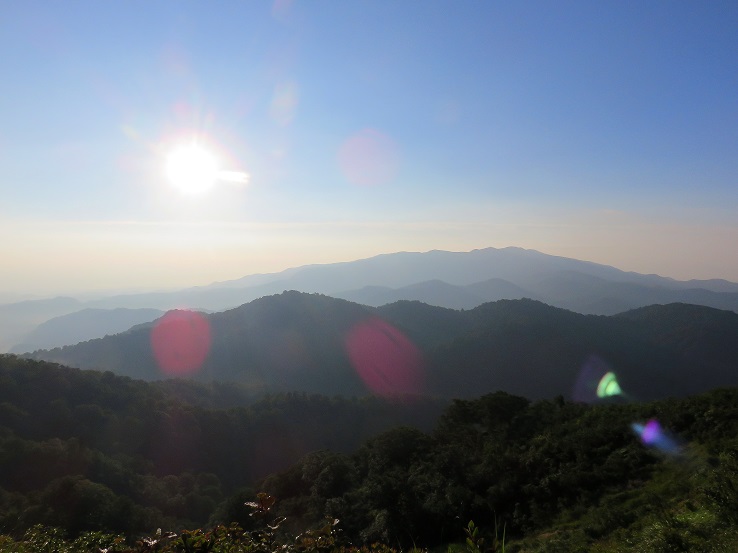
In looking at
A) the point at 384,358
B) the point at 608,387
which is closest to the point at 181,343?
the point at 384,358

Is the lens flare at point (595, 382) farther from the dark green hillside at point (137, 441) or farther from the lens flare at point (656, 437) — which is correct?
the lens flare at point (656, 437)

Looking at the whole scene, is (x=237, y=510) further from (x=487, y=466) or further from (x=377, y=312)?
(x=377, y=312)

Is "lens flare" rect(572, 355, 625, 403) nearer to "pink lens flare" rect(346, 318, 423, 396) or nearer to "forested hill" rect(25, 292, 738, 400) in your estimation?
"forested hill" rect(25, 292, 738, 400)

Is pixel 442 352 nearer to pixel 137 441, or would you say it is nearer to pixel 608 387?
pixel 608 387

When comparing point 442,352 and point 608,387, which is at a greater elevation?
point 442,352

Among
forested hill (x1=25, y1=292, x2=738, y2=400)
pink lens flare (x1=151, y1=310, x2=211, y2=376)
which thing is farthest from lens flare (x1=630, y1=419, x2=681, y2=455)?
pink lens flare (x1=151, y1=310, x2=211, y2=376)

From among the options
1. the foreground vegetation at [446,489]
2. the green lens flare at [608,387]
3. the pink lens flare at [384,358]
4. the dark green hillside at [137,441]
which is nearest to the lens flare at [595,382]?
the green lens flare at [608,387]
